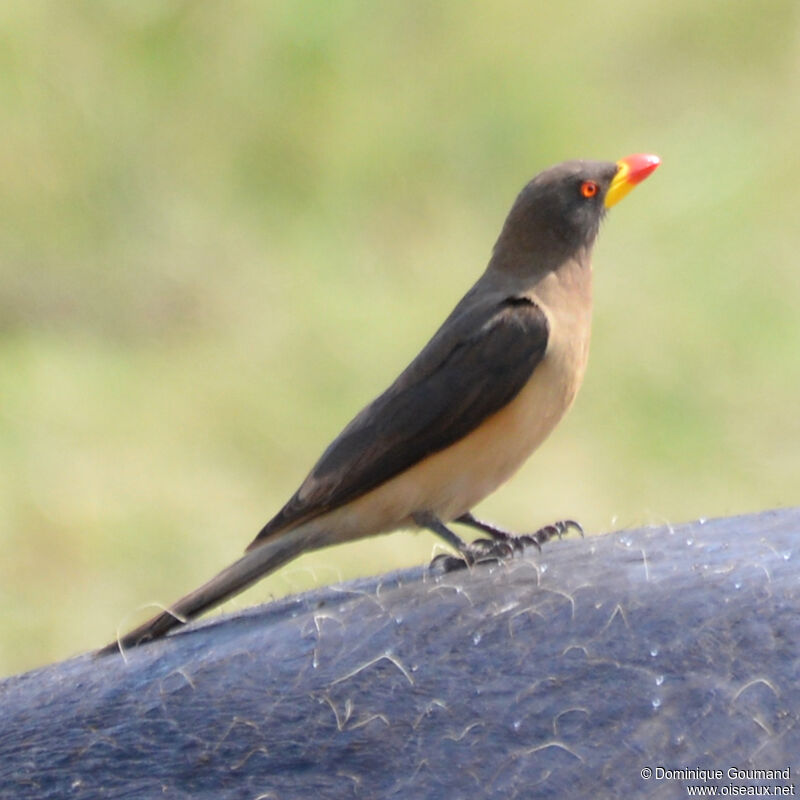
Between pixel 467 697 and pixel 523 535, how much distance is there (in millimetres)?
1403

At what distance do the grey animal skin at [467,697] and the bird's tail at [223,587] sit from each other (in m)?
0.38

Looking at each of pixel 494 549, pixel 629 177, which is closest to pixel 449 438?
pixel 494 549

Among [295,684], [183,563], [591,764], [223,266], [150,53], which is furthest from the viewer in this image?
[150,53]

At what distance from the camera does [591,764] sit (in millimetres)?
2799

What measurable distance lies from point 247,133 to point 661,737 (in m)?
7.85

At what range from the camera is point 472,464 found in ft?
14.5

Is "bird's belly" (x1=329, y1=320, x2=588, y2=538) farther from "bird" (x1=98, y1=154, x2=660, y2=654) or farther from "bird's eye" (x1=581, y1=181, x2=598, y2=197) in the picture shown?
"bird's eye" (x1=581, y1=181, x2=598, y2=197)

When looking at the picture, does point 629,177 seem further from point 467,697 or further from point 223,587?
point 467,697

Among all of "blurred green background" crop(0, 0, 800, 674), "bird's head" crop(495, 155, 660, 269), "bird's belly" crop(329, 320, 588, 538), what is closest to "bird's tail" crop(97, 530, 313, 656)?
"bird's belly" crop(329, 320, 588, 538)

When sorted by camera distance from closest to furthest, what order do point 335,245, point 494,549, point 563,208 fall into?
point 494,549
point 563,208
point 335,245

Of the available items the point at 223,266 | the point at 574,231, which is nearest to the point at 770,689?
the point at 574,231

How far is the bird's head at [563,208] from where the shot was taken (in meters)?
4.92

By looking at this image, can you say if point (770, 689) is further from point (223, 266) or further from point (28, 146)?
point (28, 146)

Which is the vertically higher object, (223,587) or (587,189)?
(587,189)
